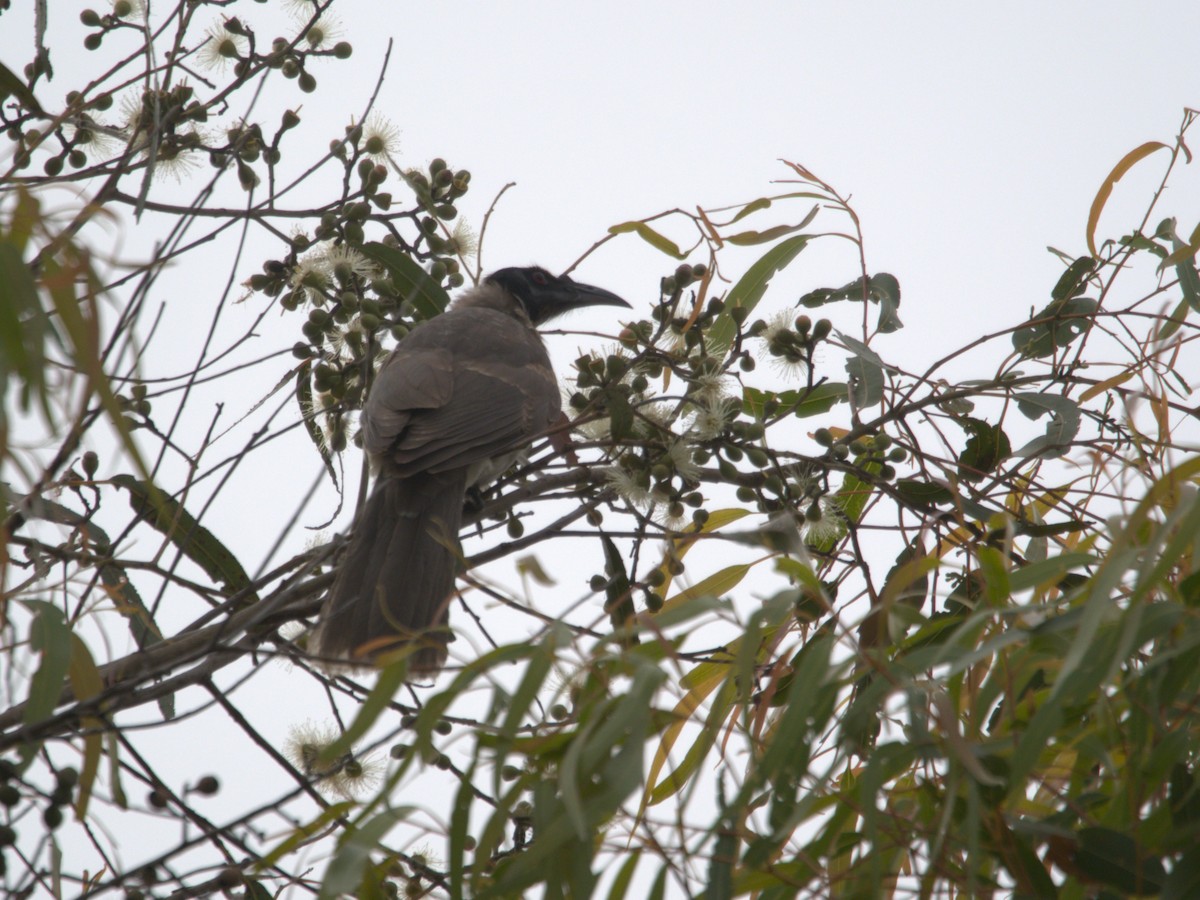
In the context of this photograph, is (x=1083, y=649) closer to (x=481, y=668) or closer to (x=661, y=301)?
(x=481, y=668)

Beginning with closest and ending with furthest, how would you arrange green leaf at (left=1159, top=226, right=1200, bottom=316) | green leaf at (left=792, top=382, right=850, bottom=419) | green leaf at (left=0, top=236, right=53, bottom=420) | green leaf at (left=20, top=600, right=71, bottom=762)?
1. green leaf at (left=0, top=236, right=53, bottom=420)
2. green leaf at (left=20, top=600, right=71, bottom=762)
3. green leaf at (left=1159, top=226, right=1200, bottom=316)
4. green leaf at (left=792, top=382, right=850, bottom=419)

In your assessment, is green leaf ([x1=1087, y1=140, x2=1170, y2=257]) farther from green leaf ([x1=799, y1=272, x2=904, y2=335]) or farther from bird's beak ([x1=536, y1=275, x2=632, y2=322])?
bird's beak ([x1=536, y1=275, x2=632, y2=322])

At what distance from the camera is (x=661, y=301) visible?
2943 millimetres

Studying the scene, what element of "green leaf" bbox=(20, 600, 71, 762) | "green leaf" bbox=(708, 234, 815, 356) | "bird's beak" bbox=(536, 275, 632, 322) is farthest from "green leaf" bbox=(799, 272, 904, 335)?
"bird's beak" bbox=(536, 275, 632, 322)

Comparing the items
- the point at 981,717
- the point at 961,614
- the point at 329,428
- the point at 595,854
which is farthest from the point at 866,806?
the point at 329,428

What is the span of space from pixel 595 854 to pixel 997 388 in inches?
69.0

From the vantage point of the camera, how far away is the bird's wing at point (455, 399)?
354 centimetres

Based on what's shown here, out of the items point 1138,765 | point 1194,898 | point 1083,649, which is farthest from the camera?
point 1138,765

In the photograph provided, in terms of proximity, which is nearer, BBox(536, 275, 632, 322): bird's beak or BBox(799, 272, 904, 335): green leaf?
BBox(799, 272, 904, 335): green leaf

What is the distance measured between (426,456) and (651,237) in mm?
1010

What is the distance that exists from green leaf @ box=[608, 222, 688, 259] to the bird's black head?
248 centimetres

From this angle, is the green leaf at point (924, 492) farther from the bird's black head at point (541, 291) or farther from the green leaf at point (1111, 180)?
the bird's black head at point (541, 291)

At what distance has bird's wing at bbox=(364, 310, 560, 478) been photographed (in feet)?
11.6

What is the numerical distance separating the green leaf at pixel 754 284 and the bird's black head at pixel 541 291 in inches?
93.7
